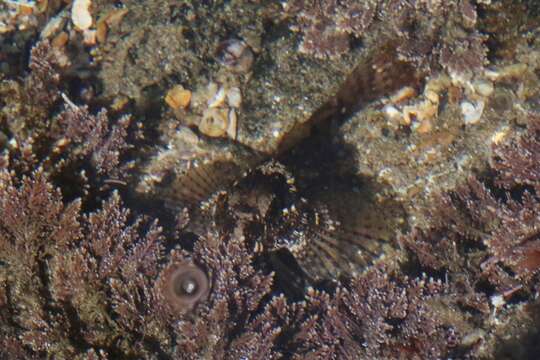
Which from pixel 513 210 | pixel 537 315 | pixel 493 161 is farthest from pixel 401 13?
pixel 537 315

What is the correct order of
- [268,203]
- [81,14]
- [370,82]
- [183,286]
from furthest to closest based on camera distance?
[81,14], [370,82], [268,203], [183,286]

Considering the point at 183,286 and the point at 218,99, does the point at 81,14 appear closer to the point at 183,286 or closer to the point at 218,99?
the point at 218,99

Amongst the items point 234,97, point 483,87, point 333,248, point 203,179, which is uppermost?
point 234,97

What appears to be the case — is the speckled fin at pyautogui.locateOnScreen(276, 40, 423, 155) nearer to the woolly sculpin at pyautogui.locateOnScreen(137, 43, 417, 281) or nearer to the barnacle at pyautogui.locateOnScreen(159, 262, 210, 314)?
the woolly sculpin at pyautogui.locateOnScreen(137, 43, 417, 281)

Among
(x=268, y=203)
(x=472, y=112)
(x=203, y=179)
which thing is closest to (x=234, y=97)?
(x=203, y=179)

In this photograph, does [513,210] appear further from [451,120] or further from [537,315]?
Answer: [451,120]

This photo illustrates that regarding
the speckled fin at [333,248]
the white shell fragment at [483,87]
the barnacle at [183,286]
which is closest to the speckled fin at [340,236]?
the speckled fin at [333,248]

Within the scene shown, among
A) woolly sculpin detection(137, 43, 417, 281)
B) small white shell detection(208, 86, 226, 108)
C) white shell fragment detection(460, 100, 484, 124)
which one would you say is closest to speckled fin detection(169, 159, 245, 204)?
woolly sculpin detection(137, 43, 417, 281)
